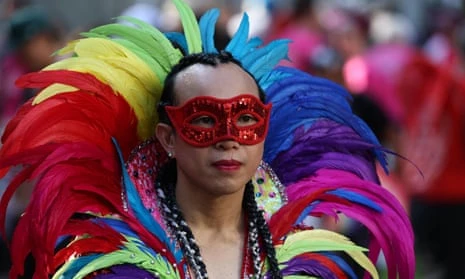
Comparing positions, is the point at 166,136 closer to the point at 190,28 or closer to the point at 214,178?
the point at 214,178

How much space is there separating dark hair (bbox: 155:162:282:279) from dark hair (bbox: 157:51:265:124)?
25cm

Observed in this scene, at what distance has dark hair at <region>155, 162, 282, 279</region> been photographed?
6172 millimetres

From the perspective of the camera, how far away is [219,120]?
240 inches

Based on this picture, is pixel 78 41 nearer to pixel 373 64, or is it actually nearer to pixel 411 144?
pixel 411 144

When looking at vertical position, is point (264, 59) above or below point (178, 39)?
below

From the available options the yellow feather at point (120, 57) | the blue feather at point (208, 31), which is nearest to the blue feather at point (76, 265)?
the yellow feather at point (120, 57)

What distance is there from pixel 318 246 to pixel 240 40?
0.89 m

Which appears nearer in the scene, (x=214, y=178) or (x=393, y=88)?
(x=214, y=178)

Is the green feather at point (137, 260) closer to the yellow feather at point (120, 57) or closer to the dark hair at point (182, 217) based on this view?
the dark hair at point (182, 217)

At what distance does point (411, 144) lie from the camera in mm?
11789

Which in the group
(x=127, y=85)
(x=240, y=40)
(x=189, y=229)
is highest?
(x=240, y=40)

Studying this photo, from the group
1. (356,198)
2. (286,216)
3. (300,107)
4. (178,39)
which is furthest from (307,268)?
(178,39)

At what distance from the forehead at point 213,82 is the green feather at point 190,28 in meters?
0.33

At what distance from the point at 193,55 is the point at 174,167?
0.46m
